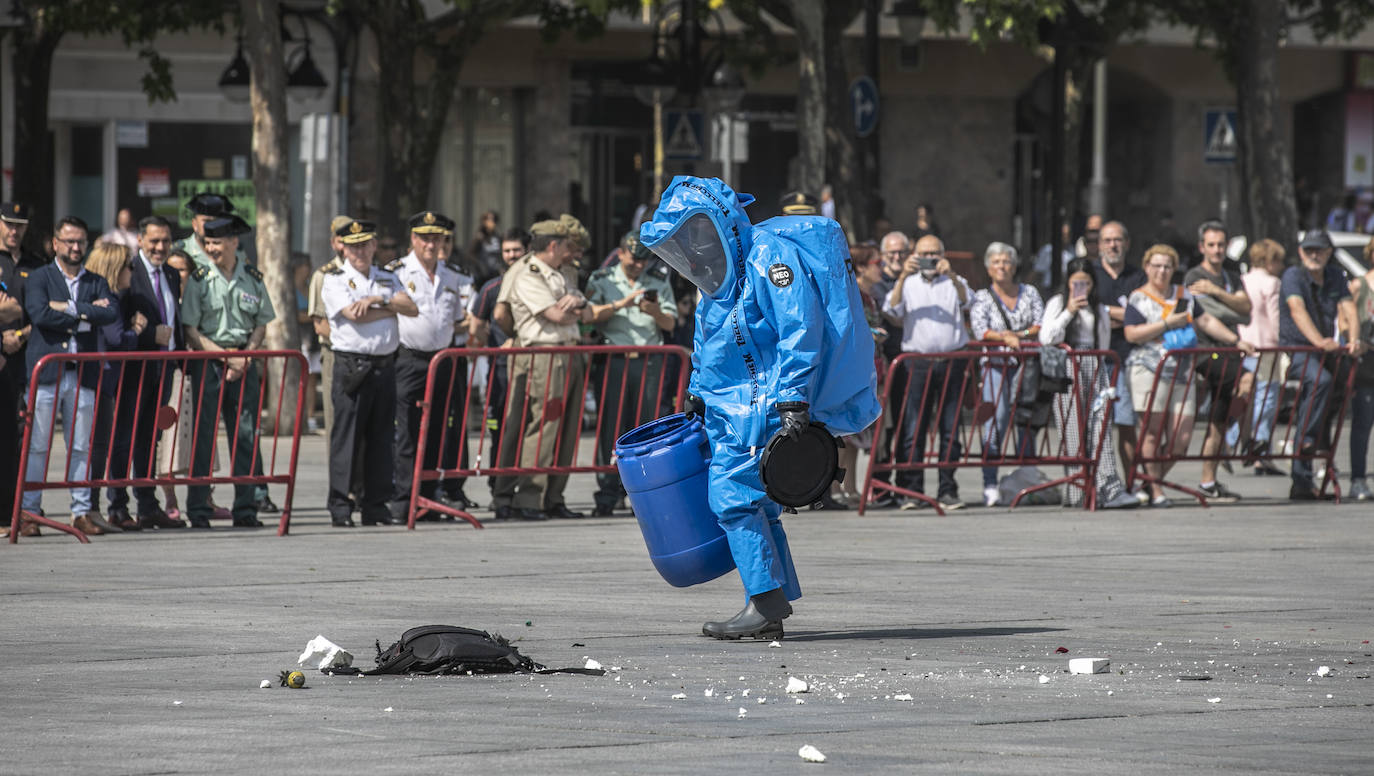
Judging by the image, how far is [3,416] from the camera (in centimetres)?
1207

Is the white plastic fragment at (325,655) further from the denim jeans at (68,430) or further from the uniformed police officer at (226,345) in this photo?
the uniformed police officer at (226,345)

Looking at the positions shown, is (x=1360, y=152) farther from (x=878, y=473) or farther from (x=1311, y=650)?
(x=1311, y=650)

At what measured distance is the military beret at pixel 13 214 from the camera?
12.3m

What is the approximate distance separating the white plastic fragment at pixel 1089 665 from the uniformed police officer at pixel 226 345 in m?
6.31

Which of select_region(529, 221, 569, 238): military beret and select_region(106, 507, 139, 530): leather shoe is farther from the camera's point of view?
select_region(529, 221, 569, 238): military beret

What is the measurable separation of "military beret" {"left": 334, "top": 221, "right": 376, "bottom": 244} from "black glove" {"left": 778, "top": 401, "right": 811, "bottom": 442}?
5312 mm

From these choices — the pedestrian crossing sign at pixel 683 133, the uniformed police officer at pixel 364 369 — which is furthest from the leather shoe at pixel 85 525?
the pedestrian crossing sign at pixel 683 133

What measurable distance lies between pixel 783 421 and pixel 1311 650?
6.85 feet

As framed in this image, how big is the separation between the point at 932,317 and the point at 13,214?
561 cm

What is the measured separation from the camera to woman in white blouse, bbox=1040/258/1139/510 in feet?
46.0

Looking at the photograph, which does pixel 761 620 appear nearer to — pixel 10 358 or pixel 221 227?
pixel 10 358

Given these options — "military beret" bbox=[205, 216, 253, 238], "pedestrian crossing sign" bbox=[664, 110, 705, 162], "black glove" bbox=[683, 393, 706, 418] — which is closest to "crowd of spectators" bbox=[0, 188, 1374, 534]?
"military beret" bbox=[205, 216, 253, 238]

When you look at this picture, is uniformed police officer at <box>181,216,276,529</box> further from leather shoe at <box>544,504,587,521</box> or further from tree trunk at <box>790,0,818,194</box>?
tree trunk at <box>790,0,818,194</box>

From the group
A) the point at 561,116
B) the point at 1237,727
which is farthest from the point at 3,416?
the point at 561,116
